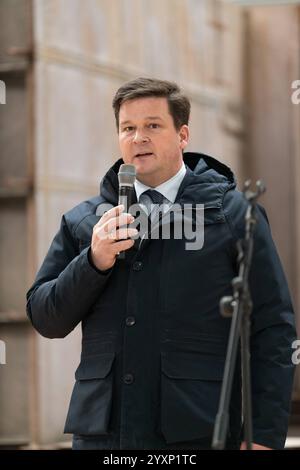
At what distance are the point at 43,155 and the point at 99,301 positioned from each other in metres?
4.30

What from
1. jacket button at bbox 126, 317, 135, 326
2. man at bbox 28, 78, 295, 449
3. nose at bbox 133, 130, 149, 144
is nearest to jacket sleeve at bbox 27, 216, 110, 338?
man at bbox 28, 78, 295, 449

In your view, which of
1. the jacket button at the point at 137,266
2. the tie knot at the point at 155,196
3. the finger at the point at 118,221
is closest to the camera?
the finger at the point at 118,221

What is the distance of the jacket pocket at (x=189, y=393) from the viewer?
3.15 metres

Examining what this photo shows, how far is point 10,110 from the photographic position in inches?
299

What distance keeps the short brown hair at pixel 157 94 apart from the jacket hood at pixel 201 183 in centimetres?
16

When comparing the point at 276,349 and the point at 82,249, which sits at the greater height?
the point at 82,249

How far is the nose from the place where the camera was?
3.37 metres

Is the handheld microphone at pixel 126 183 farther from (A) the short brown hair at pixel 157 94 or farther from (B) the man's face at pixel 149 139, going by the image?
(A) the short brown hair at pixel 157 94

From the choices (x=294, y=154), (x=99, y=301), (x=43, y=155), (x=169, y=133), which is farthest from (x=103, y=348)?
(x=294, y=154)

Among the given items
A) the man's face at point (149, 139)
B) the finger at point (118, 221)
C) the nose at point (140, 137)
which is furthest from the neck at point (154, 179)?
the finger at point (118, 221)

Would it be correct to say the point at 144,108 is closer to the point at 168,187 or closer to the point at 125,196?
the point at 168,187
